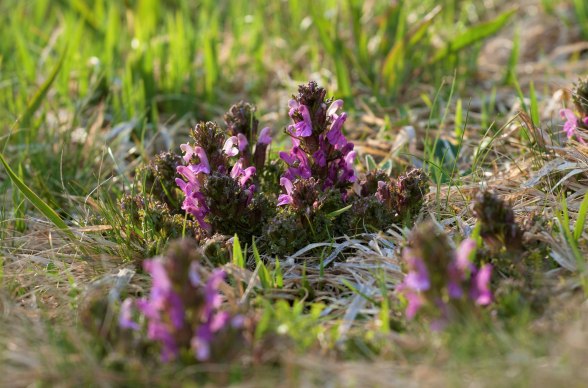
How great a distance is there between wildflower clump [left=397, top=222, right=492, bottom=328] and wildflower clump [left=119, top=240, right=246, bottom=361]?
52 cm

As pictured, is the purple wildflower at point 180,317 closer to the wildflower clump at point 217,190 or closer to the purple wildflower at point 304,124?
the wildflower clump at point 217,190

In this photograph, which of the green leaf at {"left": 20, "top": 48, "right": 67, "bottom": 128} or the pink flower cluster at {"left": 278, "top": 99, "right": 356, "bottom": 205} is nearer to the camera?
the pink flower cluster at {"left": 278, "top": 99, "right": 356, "bottom": 205}

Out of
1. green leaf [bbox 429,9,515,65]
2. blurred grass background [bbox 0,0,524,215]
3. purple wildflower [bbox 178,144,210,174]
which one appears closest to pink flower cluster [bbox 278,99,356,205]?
purple wildflower [bbox 178,144,210,174]

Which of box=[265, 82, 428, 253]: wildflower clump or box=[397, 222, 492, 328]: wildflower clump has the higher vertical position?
box=[265, 82, 428, 253]: wildflower clump

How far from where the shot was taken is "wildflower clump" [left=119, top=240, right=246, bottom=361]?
1979mm

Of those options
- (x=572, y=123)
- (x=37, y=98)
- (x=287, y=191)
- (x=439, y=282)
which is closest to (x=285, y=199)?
(x=287, y=191)

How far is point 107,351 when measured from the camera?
2102mm

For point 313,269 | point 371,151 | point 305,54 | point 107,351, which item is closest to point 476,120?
point 371,151

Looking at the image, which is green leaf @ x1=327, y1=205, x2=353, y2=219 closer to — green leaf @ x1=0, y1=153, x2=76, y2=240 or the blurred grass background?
green leaf @ x1=0, y1=153, x2=76, y2=240

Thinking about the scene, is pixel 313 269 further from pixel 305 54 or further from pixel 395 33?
pixel 305 54

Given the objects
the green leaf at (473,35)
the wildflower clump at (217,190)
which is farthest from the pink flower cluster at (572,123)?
the green leaf at (473,35)

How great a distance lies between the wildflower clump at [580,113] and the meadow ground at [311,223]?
4cm

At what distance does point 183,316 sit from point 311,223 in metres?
0.99

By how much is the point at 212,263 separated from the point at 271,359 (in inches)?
31.9
